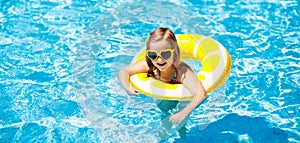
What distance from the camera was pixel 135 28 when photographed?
7969 millimetres

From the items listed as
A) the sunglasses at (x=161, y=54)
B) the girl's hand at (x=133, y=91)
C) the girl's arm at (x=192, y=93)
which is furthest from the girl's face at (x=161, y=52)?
the girl's hand at (x=133, y=91)

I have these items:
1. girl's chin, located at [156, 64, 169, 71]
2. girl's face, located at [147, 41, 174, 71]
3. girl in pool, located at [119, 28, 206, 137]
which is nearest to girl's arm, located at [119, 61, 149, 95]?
girl in pool, located at [119, 28, 206, 137]

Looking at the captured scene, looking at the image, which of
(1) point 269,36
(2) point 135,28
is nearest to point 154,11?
(2) point 135,28

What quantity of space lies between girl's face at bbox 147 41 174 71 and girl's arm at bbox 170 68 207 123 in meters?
0.28

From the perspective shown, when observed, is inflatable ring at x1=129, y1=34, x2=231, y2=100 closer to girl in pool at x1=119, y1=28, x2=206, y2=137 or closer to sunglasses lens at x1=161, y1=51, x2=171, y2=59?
girl in pool at x1=119, y1=28, x2=206, y2=137

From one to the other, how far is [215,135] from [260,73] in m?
1.45

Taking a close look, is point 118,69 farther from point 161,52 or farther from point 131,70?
point 161,52

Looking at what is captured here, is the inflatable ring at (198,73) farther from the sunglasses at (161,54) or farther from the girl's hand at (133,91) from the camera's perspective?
the sunglasses at (161,54)

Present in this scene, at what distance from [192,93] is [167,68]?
16.0 inches

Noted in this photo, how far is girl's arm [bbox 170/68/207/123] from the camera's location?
16.1ft

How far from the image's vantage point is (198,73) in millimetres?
5512

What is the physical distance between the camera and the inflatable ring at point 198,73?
514 centimetres

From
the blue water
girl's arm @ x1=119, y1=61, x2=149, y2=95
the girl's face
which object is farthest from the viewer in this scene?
the blue water

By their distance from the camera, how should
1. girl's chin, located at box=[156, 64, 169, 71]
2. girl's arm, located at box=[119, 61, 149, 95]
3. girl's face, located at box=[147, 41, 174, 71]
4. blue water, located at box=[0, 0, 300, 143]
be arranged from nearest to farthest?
girl's face, located at box=[147, 41, 174, 71]
girl's chin, located at box=[156, 64, 169, 71]
girl's arm, located at box=[119, 61, 149, 95]
blue water, located at box=[0, 0, 300, 143]
